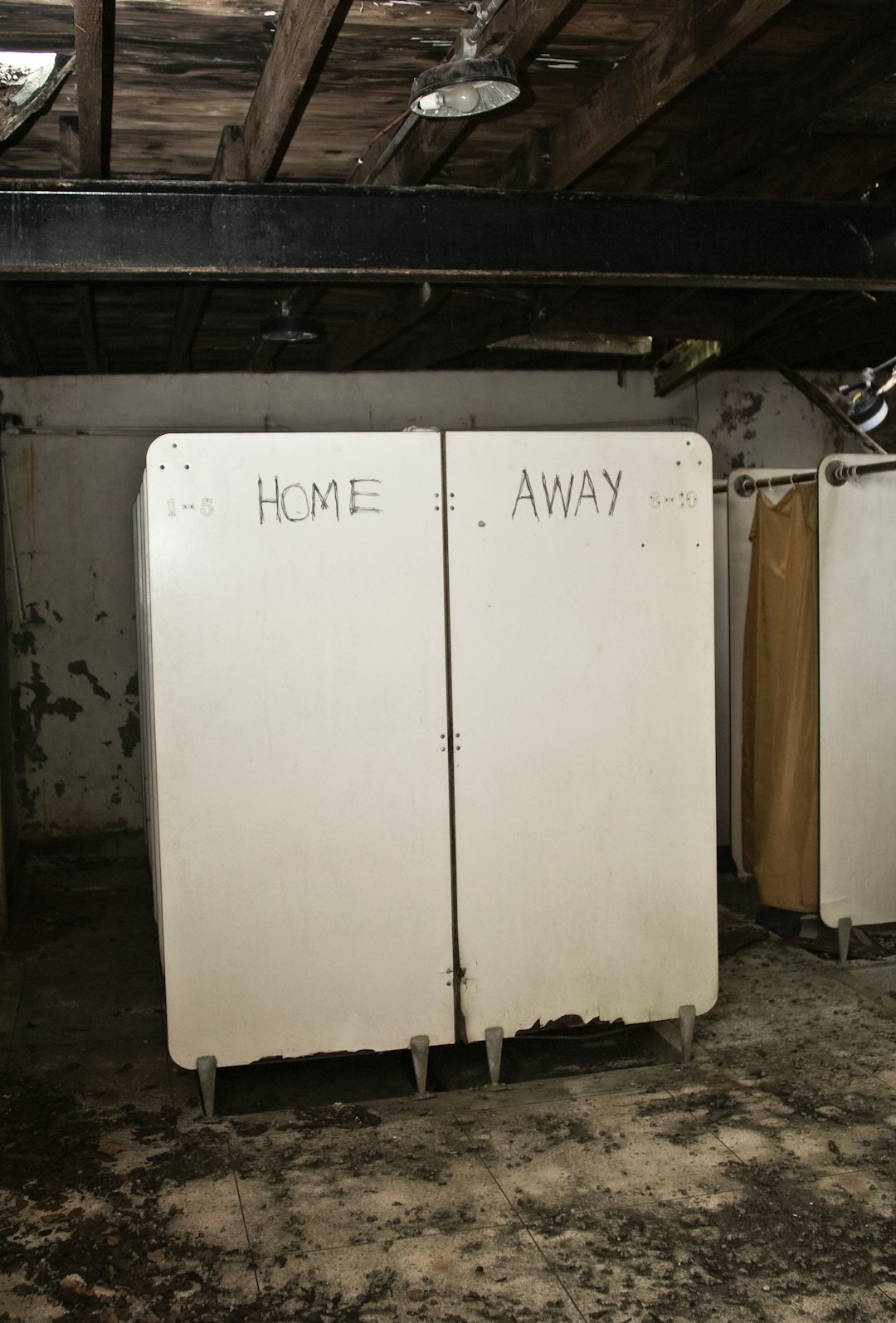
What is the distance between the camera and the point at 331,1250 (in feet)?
8.79

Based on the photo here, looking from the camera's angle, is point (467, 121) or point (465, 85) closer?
point (465, 85)

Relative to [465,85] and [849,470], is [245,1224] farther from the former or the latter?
[849,470]

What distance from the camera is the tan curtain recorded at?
15.1ft

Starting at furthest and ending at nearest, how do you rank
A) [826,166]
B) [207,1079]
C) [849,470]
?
[849,470] < [826,166] < [207,1079]

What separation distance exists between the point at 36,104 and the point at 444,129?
3.27ft

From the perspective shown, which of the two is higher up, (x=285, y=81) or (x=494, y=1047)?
(x=285, y=81)

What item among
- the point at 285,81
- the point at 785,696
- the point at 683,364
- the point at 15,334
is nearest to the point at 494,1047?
the point at 785,696

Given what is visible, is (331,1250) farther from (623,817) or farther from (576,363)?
(576,363)

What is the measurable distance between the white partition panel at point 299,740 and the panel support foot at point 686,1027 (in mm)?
762

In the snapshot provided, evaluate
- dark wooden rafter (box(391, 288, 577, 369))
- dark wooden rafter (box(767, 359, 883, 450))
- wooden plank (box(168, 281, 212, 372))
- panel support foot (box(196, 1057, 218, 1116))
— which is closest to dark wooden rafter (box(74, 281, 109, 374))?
wooden plank (box(168, 281, 212, 372))

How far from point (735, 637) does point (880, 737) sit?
92 centimetres

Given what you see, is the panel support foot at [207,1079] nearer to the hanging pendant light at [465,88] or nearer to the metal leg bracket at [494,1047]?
the metal leg bracket at [494,1047]

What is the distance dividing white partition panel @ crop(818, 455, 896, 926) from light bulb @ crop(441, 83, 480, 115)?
249 centimetres

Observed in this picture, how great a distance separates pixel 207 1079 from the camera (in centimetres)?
332
